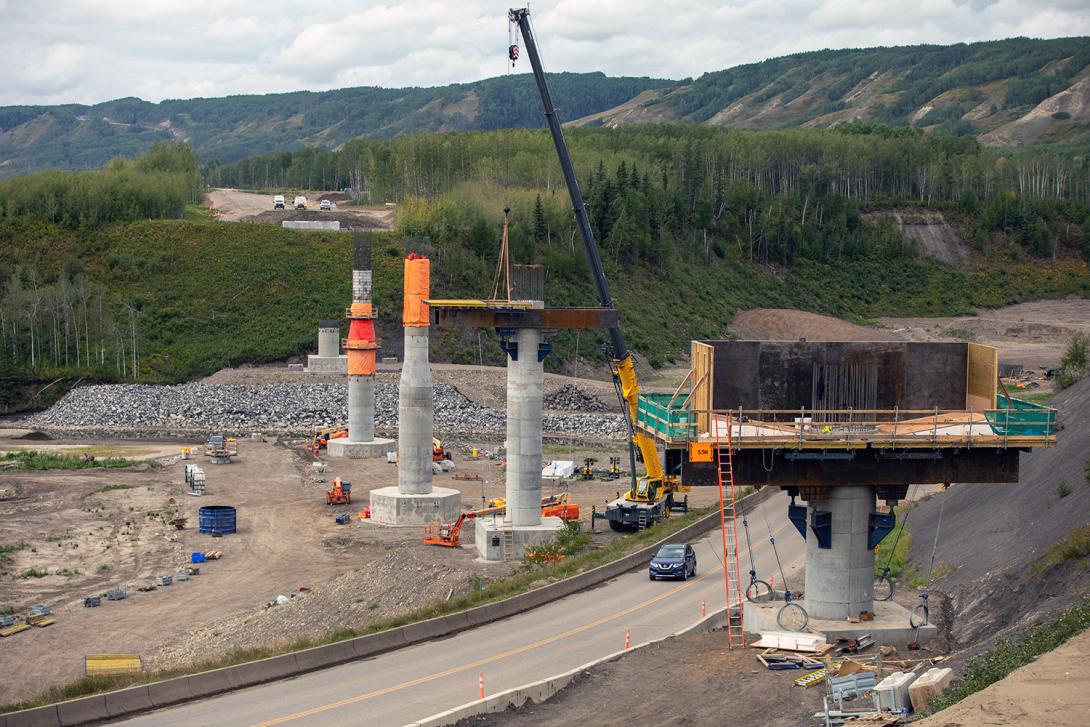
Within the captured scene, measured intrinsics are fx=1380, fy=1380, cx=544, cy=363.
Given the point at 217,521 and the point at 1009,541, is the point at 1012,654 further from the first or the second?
the point at 217,521

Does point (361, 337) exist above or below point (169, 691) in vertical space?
above

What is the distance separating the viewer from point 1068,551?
91.2 ft

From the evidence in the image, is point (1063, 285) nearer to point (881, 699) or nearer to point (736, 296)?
point (736, 296)

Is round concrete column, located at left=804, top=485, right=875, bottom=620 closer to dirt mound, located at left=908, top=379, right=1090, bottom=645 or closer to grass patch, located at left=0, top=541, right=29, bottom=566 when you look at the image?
dirt mound, located at left=908, top=379, right=1090, bottom=645

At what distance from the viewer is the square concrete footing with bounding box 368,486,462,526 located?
51.2 metres

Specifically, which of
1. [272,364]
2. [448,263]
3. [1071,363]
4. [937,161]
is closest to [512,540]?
[1071,363]

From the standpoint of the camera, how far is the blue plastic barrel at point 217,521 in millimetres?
50562

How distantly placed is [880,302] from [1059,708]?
411ft

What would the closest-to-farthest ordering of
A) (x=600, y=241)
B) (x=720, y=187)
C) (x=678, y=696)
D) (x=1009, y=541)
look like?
(x=678, y=696)
(x=1009, y=541)
(x=600, y=241)
(x=720, y=187)

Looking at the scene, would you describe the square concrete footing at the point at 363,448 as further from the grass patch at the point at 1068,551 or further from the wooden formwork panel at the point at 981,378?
the wooden formwork panel at the point at 981,378

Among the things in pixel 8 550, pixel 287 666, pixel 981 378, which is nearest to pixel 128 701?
pixel 287 666

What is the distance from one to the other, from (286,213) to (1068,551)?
110 m

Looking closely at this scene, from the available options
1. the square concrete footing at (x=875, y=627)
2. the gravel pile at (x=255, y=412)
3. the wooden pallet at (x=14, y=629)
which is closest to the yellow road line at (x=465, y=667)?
the square concrete footing at (x=875, y=627)

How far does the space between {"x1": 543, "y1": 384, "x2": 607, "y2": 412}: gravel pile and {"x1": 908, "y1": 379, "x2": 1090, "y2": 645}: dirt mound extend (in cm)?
4075
